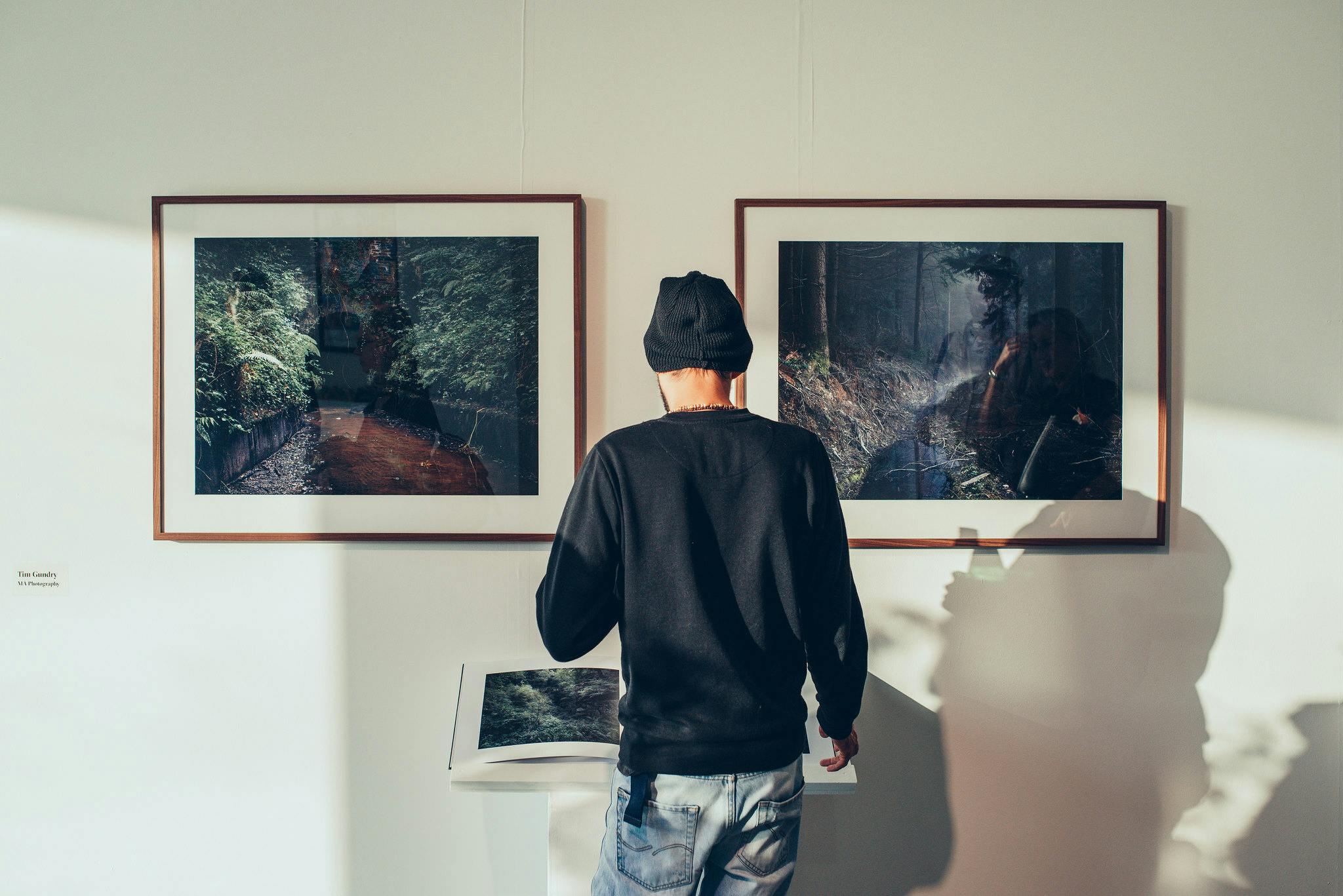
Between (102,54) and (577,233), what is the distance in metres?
1.21

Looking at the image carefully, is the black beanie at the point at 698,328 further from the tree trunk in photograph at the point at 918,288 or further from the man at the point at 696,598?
the tree trunk in photograph at the point at 918,288

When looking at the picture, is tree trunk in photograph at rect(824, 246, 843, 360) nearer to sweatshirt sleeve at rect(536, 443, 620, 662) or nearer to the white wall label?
sweatshirt sleeve at rect(536, 443, 620, 662)

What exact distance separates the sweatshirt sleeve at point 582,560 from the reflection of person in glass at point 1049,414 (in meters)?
1.05

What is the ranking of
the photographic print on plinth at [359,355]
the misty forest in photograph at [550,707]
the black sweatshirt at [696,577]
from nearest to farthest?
the black sweatshirt at [696,577] < the misty forest in photograph at [550,707] < the photographic print on plinth at [359,355]

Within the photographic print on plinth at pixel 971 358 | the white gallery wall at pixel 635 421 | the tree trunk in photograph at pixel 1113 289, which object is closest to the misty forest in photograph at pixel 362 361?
the white gallery wall at pixel 635 421

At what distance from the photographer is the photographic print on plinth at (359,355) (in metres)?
1.92

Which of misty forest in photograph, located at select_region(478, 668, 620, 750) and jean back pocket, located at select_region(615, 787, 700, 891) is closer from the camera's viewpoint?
jean back pocket, located at select_region(615, 787, 700, 891)

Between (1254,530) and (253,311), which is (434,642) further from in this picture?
(1254,530)

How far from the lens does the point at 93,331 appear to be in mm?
1952

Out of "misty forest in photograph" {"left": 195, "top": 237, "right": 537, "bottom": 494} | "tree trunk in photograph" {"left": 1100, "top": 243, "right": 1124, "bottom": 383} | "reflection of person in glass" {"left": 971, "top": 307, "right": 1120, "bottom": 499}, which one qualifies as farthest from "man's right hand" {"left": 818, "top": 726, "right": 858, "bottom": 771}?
"tree trunk in photograph" {"left": 1100, "top": 243, "right": 1124, "bottom": 383}

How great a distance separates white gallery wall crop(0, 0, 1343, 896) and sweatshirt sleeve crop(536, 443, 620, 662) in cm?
64

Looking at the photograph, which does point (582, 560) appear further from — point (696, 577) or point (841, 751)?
point (841, 751)

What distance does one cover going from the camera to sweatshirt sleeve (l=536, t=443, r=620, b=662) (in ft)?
4.26

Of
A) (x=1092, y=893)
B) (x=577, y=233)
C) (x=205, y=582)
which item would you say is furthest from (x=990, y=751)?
(x=205, y=582)
